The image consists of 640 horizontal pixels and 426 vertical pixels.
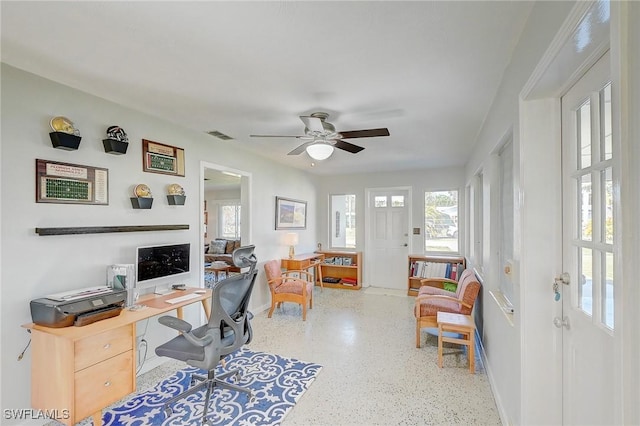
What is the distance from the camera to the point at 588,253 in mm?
1252

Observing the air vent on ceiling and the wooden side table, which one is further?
the air vent on ceiling

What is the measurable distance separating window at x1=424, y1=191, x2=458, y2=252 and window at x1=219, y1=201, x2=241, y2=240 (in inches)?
216

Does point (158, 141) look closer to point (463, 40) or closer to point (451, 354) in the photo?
point (463, 40)

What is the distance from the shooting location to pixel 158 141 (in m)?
3.00

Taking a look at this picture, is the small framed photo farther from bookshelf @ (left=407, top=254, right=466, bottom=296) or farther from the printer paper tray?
bookshelf @ (left=407, top=254, right=466, bottom=296)

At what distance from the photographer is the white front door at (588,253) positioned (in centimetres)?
111

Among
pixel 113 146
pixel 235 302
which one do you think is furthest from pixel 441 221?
pixel 113 146

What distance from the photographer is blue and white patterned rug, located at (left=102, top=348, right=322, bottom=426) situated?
83.6 inches

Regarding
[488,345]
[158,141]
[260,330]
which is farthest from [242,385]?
[158,141]

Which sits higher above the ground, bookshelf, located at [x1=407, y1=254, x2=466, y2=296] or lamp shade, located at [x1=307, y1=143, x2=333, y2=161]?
lamp shade, located at [x1=307, y1=143, x2=333, y2=161]

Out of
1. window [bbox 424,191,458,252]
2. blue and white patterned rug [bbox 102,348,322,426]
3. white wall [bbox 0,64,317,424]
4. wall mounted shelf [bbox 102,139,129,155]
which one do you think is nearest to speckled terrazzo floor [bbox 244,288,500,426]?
blue and white patterned rug [bbox 102,348,322,426]

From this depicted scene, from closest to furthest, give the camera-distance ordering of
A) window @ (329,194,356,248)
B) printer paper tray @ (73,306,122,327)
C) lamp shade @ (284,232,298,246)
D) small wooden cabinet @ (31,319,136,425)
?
1. small wooden cabinet @ (31,319,136,425)
2. printer paper tray @ (73,306,122,327)
3. lamp shade @ (284,232,298,246)
4. window @ (329,194,356,248)

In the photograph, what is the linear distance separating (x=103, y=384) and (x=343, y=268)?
478cm

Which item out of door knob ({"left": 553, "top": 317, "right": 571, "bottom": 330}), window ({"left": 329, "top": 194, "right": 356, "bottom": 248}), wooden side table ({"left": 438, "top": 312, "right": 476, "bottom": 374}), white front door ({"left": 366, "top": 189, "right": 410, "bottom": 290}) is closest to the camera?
door knob ({"left": 553, "top": 317, "right": 571, "bottom": 330})
